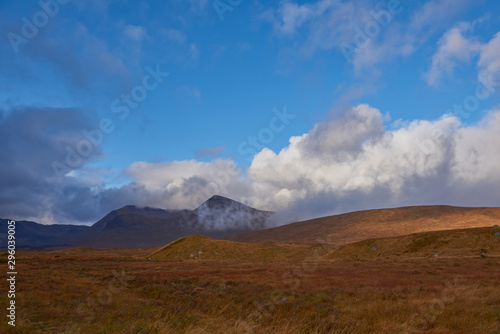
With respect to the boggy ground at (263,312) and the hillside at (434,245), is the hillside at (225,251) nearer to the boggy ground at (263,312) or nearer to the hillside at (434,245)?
the hillside at (434,245)

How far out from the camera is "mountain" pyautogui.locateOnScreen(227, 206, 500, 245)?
124688mm

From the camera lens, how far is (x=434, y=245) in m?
55.5

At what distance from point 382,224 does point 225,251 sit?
337ft

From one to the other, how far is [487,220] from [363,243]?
9370 centimetres

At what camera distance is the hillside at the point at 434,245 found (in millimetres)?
49375

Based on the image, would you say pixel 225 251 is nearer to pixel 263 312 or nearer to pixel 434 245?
pixel 434 245

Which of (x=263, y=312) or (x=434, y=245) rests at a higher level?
(x=263, y=312)

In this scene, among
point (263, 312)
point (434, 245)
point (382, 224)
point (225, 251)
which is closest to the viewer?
point (263, 312)

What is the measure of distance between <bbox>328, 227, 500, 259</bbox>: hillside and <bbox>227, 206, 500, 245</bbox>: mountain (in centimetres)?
5507

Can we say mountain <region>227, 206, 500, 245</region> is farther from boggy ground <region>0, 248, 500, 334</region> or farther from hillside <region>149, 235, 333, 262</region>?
boggy ground <region>0, 248, 500, 334</region>

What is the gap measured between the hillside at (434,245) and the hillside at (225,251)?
9.14m

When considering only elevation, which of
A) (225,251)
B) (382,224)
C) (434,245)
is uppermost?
(382,224)

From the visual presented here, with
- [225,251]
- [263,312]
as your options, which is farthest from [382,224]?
[263,312]

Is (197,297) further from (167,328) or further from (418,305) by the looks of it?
(418,305)
